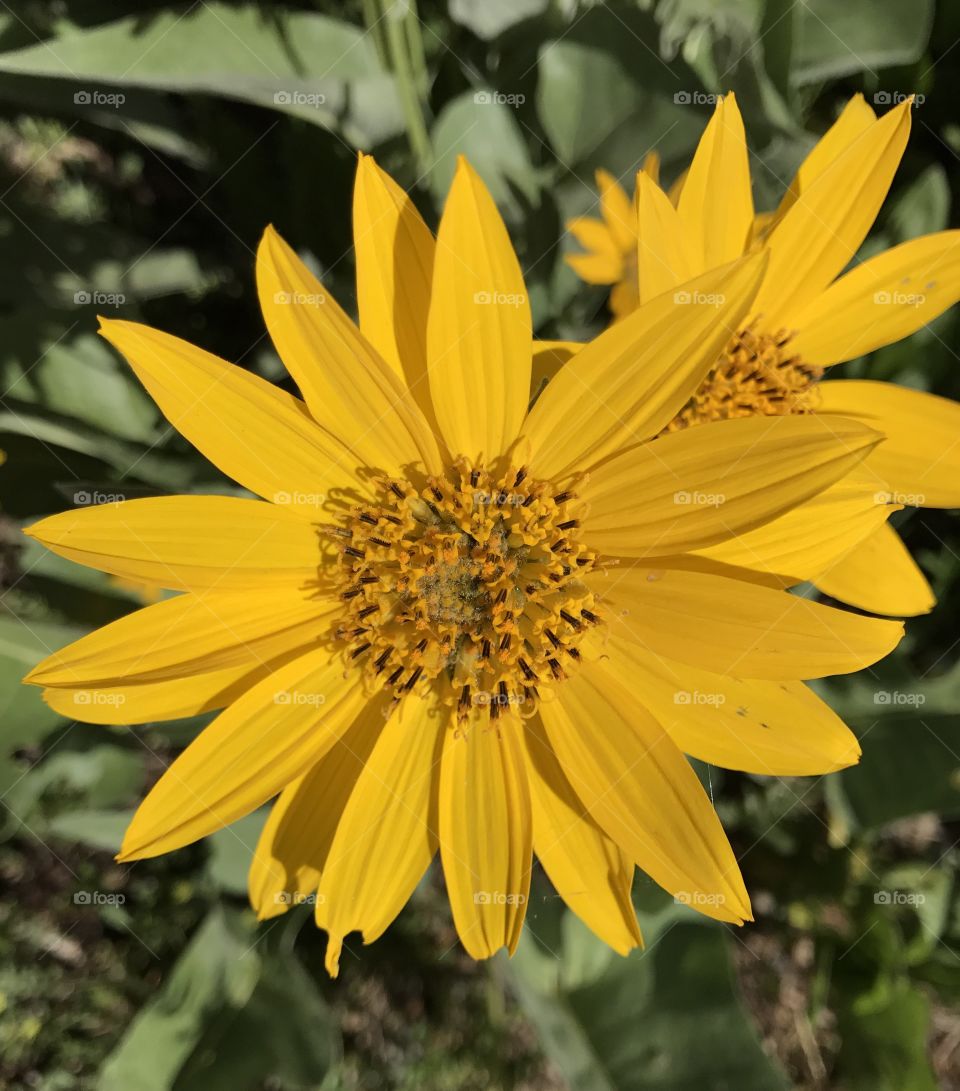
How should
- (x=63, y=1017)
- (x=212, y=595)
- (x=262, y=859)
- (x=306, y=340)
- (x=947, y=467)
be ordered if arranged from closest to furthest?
(x=306, y=340)
(x=212, y=595)
(x=262, y=859)
(x=947, y=467)
(x=63, y=1017)

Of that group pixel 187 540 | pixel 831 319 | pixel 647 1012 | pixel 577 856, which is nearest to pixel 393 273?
pixel 187 540

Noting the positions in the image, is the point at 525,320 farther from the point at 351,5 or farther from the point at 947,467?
the point at 351,5

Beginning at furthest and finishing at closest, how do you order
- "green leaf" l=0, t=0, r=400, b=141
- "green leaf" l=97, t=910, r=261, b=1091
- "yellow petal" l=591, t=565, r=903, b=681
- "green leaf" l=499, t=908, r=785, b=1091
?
"green leaf" l=97, t=910, r=261, b=1091 < "green leaf" l=499, t=908, r=785, b=1091 < "green leaf" l=0, t=0, r=400, b=141 < "yellow petal" l=591, t=565, r=903, b=681

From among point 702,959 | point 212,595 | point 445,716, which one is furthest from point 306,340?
point 702,959

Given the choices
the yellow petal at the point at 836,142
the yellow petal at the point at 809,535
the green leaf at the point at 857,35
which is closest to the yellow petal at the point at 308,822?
the yellow petal at the point at 809,535

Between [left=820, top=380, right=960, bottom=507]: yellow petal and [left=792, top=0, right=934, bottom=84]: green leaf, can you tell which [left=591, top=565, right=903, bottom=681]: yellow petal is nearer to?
[left=820, top=380, right=960, bottom=507]: yellow petal

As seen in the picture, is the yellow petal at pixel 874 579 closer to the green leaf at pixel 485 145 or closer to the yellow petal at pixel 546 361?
the yellow petal at pixel 546 361

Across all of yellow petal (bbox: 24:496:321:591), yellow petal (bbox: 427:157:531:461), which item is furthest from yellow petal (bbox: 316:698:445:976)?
yellow petal (bbox: 427:157:531:461)
